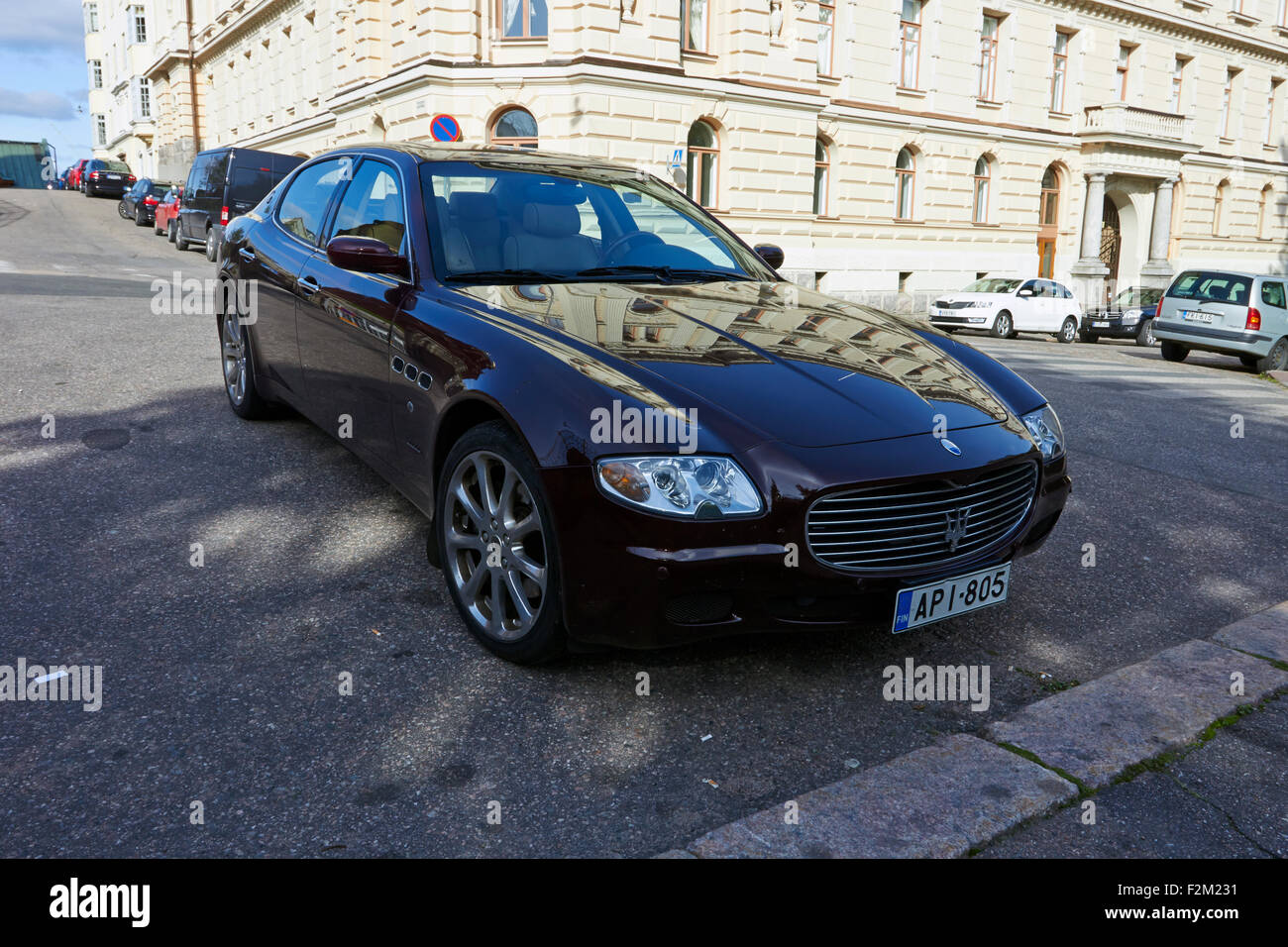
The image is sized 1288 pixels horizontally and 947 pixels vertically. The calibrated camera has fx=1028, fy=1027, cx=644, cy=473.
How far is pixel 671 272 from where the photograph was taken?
4.36 metres

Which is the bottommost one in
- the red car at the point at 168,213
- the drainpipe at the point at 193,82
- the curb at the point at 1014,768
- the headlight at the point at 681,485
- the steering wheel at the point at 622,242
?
the curb at the point at 1014,768

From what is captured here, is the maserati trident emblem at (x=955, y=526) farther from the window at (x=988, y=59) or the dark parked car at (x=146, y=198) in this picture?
the dark parked car at (x=146, y=198)

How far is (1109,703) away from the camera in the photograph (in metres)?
3.22

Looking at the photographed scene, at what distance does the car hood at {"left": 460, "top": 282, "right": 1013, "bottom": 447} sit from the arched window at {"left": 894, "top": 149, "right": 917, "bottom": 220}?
25751mm

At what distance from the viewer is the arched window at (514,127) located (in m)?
22.3

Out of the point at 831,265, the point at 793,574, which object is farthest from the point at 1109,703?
the point at 831,265

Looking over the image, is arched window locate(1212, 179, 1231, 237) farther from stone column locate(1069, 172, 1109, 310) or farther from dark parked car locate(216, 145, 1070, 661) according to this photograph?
dark parked car locate(216, 145, 1070, 661)

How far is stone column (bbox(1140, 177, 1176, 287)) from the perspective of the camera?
3594cm

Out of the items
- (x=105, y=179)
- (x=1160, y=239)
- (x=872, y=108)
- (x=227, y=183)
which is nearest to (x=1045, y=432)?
(x=227, y=183)

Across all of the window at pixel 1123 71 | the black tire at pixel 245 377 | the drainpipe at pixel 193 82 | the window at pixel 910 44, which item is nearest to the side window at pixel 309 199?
the black tire at pixel 245 377

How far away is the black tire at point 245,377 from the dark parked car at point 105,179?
155ft

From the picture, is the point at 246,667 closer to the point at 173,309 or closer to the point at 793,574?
the point at 793,574
